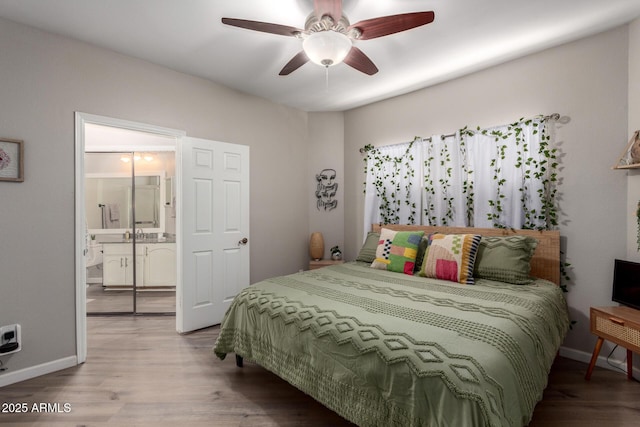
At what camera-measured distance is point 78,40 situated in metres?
2.53

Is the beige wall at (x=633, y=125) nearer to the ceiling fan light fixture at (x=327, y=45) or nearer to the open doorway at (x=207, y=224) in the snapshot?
the ceiling fan light fixture at (x=327, y=45)

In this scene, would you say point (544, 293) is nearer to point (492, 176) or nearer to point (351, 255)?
point (492, 176)

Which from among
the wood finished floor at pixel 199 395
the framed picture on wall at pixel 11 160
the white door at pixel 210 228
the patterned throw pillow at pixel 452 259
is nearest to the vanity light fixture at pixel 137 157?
the white door at pixel 210 228

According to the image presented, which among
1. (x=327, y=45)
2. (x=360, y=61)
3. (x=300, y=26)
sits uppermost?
(x=300, y=26)

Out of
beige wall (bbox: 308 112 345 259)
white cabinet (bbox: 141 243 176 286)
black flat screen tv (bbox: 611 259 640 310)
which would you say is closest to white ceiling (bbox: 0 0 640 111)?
beige wall (bbox: 308 112 345 259)

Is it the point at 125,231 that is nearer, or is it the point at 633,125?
the point at 633,125

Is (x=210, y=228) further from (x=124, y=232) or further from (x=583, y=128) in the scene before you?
(x=583, y=128)

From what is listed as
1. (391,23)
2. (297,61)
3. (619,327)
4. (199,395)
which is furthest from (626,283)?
(199,395)

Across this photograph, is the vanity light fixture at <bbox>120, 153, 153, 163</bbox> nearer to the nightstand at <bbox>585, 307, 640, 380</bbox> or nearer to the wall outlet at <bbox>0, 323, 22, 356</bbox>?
the wall outlet at <bbox>0, 323, 22, 356</bbox>

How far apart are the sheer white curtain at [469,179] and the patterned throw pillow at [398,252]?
618 mm

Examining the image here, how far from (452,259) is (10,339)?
3.36m

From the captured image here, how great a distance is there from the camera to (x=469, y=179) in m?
3.16

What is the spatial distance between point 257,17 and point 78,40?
5.10ft

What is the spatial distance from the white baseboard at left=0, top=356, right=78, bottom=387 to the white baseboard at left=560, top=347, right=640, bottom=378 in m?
4.07
